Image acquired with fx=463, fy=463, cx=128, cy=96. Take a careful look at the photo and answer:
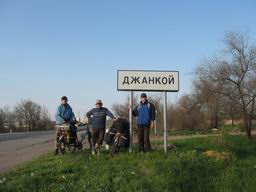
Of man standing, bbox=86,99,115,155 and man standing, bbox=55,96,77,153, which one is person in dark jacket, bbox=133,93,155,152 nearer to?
man standing, bbox=86,99,115,155

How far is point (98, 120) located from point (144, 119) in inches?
58.6

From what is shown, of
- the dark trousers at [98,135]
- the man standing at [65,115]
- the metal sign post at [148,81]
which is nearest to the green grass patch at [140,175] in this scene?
the dark trousers at [98,135]

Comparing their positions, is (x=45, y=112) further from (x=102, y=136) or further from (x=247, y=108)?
(x=102, y=136)

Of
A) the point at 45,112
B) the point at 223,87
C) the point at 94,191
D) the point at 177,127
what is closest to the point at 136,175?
the point at 94,191

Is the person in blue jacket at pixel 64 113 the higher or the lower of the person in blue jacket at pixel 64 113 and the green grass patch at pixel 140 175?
the higher

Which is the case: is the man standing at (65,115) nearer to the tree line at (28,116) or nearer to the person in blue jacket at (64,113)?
the person in blue jacket at (64,113)

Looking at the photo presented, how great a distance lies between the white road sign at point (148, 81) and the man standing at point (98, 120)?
0.86 metres

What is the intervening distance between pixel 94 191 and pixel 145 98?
6.69 m

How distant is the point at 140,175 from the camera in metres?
9.93

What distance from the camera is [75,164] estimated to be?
11.5m

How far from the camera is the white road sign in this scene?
1473 cm

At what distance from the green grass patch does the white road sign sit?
246 centimetres

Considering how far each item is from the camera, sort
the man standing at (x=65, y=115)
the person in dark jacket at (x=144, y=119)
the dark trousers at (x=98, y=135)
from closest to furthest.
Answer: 1. the person in dark jacket at (x=144, y=119)
2. the dark trousers at (x=98, y=135)
3. the man standing at (x=65, y=115)

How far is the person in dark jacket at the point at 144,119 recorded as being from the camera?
14469mm
